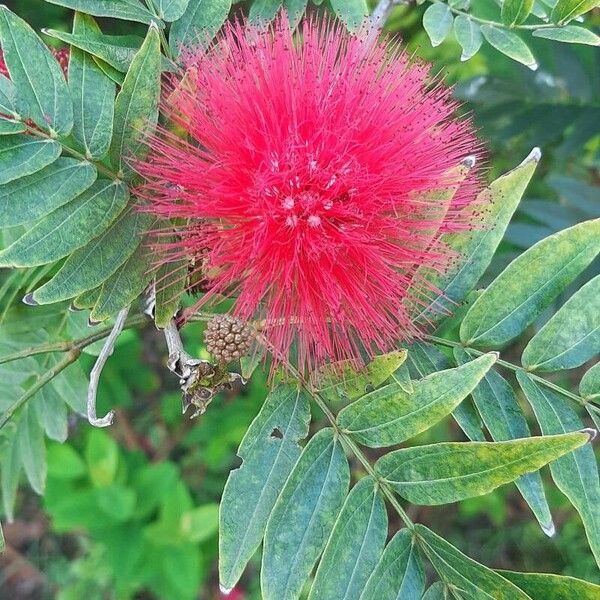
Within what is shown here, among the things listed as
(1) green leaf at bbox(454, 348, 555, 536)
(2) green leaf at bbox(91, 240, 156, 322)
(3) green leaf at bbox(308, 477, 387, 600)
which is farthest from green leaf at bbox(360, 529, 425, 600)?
(2) green leaf at bbox(91, 240, 156, 322)

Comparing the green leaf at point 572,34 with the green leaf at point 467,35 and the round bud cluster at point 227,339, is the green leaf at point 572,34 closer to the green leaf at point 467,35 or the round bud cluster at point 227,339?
the green leaf at point 467,35

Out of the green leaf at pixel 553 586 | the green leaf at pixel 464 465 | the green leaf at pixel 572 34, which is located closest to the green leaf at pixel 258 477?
the green leaf at pixel 464 465

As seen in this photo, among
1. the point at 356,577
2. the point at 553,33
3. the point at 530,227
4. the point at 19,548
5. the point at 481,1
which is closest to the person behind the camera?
the point at 356,577

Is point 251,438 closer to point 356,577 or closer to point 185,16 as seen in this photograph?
point 356,577

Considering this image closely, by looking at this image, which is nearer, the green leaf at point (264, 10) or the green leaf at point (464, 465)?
Result: the green leaf at point (464, 465)

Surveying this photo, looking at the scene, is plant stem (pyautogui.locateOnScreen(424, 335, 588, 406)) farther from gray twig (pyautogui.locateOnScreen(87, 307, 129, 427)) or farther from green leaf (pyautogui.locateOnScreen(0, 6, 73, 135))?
green leaf (pyautogui.locateOnScreen(0, 6, 73, 135))

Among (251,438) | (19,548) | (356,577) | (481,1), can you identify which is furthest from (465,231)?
(19,548)

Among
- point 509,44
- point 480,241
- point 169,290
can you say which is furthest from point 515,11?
point 169,290
